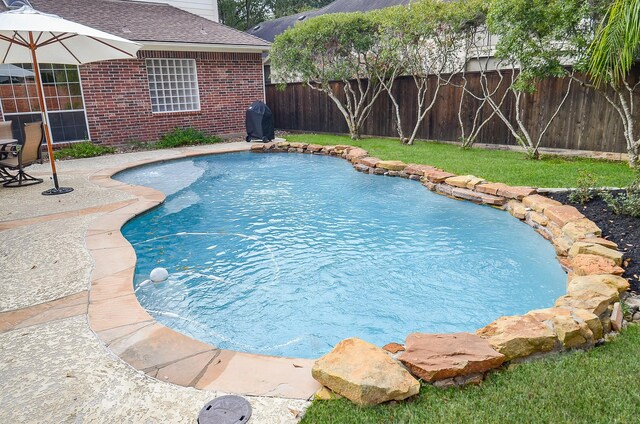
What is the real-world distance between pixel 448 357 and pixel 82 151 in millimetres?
11052

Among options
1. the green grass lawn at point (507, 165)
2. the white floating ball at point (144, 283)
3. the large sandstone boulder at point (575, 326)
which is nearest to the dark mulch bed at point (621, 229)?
the large sandstone boulder at point (575, 326)

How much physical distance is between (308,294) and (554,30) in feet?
21.8

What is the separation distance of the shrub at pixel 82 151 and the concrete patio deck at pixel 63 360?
6513mm

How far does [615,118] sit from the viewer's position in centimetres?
808

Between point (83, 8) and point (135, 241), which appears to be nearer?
point (135, 241)

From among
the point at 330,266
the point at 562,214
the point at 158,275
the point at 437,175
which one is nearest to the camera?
the point at 158,275

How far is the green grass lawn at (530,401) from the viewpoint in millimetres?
1940

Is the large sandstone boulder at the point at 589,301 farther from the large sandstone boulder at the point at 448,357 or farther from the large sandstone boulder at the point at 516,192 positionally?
the large sandstone boulder at the point at 516,192

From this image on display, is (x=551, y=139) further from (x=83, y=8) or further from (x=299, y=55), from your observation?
(x=83, y=8)

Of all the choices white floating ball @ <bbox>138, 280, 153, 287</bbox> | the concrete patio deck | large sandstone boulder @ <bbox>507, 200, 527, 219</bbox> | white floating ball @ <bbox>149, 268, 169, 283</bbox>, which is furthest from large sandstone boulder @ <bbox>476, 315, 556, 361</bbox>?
large sandstone boulder @ <bbox>507, 200, 527, 219</bbox>

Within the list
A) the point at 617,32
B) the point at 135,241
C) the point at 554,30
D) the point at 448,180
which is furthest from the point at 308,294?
the point at 554,30

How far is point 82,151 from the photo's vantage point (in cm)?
1079

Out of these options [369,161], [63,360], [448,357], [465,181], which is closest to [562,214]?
[465,181]

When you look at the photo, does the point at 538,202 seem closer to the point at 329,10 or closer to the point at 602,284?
the point at 602,284
